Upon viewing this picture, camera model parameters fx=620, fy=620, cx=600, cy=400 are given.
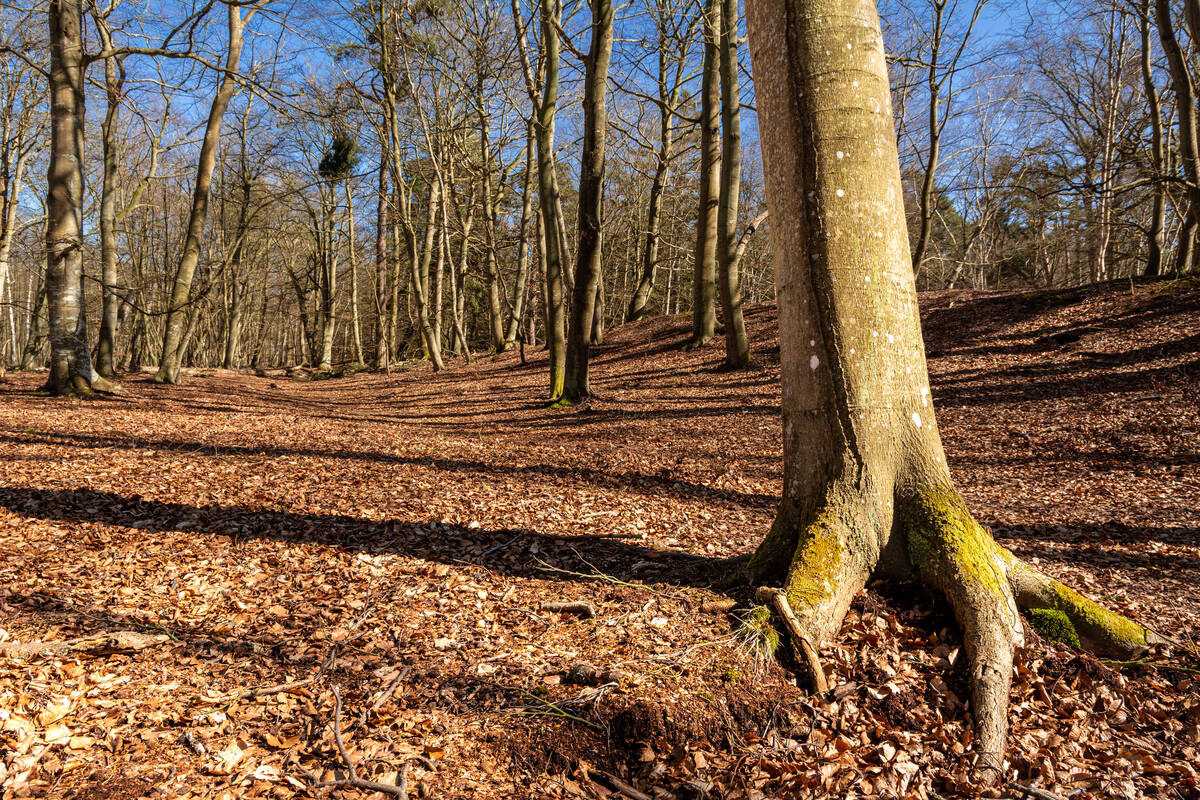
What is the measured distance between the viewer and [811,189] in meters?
3.13

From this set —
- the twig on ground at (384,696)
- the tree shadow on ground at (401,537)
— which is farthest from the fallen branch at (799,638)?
the twig on ground at (384,696)

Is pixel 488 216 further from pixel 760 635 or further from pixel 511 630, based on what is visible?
pixel 760 635

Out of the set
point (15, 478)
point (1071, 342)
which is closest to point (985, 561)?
point (15, 478)

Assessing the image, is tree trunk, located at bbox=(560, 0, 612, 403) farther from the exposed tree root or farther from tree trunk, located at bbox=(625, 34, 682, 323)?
tree trunk, located at bbox=(625, 34, 682, 323)

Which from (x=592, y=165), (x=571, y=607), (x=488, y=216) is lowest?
(x=571, y=607)

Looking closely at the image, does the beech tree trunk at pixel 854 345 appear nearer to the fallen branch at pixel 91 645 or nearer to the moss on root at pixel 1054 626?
the moss on root at pixel 1054 626

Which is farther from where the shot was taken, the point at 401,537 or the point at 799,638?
the point at 401,537

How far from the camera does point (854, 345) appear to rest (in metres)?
3.12

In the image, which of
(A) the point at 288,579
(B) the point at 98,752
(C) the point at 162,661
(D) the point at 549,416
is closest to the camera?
(B) the point at 98,752

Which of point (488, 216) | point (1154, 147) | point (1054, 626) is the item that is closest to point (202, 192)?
point (488, 216)

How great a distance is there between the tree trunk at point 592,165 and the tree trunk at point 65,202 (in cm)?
777

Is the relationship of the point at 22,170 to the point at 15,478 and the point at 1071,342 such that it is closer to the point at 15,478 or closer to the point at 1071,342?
the point at 15,478

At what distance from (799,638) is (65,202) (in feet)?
39.7

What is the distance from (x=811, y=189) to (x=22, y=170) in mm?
26341
